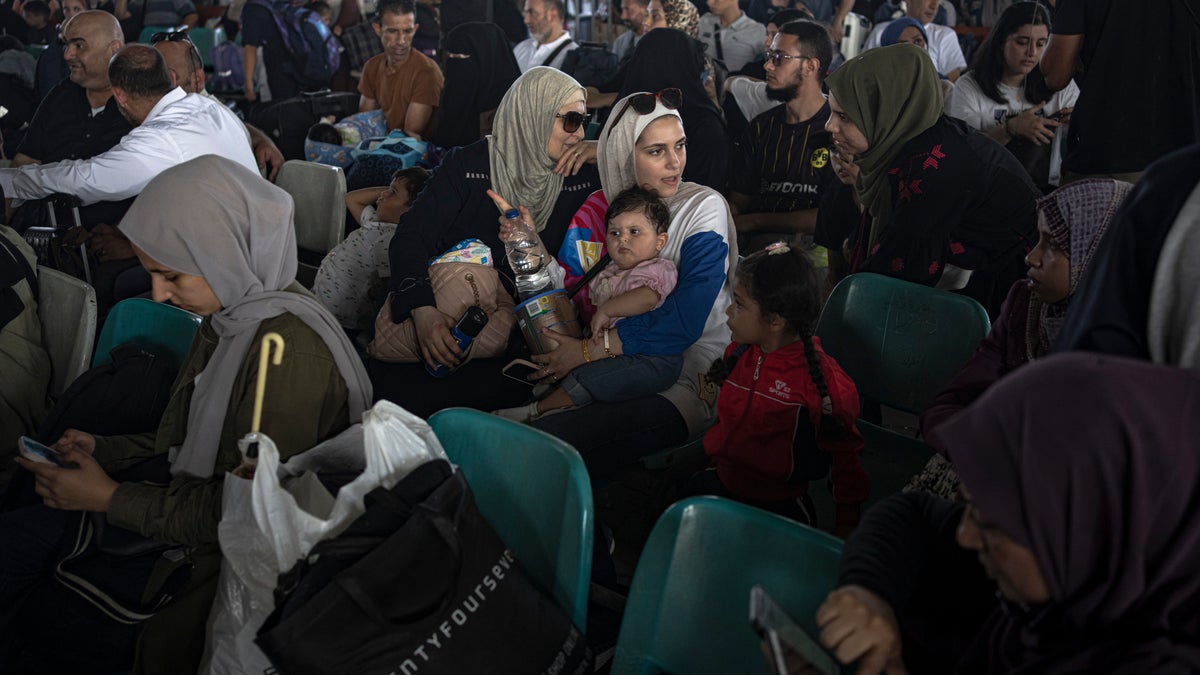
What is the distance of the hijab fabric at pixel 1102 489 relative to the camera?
2.83 ft

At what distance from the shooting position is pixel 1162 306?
3.66 ft

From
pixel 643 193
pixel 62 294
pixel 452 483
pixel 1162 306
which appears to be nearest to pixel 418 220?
pixel 643 193

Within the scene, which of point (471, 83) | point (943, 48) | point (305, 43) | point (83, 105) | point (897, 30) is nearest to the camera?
point (83, 105)

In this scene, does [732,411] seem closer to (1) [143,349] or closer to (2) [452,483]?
(2) [452,483]

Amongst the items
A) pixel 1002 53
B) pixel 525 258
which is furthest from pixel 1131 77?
pixel 525 258

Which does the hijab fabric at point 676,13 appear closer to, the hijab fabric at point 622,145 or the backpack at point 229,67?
the hijab fabric at point 622,145

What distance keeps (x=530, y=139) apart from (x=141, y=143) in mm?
1736

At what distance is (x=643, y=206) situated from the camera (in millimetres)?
2564

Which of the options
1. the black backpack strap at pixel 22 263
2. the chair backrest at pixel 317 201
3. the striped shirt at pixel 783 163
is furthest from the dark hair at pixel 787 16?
the black backpack strap at pixel 22 263

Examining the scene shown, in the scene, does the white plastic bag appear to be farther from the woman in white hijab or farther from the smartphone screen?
the woman in white hijab

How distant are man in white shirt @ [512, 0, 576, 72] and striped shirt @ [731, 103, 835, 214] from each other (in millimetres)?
1813

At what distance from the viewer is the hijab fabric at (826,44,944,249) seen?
8.96ft

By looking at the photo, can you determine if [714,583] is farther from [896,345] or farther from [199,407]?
[896,345]

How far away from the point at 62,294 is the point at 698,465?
185 centimetres
